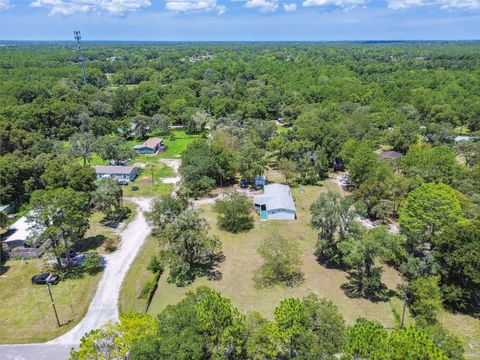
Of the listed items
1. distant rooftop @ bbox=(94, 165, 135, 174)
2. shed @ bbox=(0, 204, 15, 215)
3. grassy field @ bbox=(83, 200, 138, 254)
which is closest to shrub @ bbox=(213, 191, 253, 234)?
grassy field @ bbox=(83, 200, 138, 254)

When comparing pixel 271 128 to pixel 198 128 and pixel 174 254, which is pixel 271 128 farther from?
pixel 174 254

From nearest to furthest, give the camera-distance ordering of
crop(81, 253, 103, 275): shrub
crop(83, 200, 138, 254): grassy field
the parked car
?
1. crop(81, 253, 103, 275): shrub
2. crop(83, 200, 138, 254): grassy field
3. the parked car

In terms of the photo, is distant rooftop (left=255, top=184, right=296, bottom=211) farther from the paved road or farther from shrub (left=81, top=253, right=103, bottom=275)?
shrub (left=81, top=253, right=103, bottom=275)

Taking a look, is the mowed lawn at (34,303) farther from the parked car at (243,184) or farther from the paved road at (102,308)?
the parked car at (243,184)

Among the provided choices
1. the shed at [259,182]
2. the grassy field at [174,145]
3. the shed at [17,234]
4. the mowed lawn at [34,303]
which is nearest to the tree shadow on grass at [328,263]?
the shed at [259,182]

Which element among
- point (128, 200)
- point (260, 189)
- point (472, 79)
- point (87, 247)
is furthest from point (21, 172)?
point (472, 79)

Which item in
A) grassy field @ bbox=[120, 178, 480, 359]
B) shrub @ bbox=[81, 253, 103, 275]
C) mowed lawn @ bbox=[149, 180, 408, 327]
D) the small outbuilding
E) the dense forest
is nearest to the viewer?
grassy field @ bbox=[120, 178, 480, 359]
